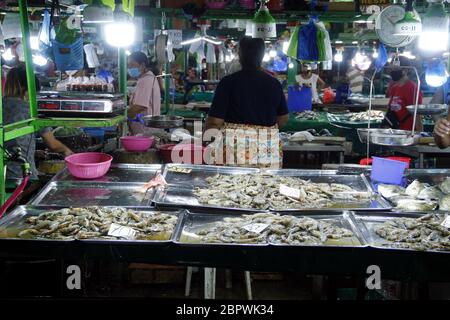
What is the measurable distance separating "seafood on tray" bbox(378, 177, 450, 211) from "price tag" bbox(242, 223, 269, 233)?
1.02 m

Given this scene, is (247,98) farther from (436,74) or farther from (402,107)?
(436,74)

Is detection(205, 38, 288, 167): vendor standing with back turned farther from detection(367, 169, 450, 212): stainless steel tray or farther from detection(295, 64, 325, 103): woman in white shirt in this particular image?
detection(295, 64, 325, 103): woman in white shirt

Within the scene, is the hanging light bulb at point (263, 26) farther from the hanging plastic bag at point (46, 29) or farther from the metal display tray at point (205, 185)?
the hanging plastic bag at point (46, 29)

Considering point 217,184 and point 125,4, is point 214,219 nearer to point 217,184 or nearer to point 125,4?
point 217,184

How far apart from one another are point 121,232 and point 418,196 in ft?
6.75

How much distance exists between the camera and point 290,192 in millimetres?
3348

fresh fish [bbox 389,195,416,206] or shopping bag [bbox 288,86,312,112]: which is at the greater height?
shopping bag [bbox 288,86,312,112]

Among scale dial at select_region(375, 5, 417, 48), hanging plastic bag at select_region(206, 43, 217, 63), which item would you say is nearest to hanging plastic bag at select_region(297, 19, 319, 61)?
scale dial at select_region(375, 5, 417, 48)

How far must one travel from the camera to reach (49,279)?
3.42 metres

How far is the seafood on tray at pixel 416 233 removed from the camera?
259 centimetres

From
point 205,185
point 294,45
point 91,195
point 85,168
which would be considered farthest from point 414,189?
point 294,45

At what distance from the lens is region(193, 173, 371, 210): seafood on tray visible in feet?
10.6

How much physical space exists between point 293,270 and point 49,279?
6.08ft

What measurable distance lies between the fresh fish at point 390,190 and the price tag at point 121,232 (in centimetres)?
180
